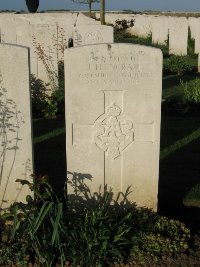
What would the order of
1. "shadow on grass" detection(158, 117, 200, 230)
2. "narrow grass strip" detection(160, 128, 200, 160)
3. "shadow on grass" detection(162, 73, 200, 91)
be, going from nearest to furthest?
"shadow on grass" detection(158, 117, 200, 230) → "narrow grass strip" detection(160, 128, 200, 160) → "shadow on grass" detection(162, 73, 200, 91)

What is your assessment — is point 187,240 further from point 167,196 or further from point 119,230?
point 167,196

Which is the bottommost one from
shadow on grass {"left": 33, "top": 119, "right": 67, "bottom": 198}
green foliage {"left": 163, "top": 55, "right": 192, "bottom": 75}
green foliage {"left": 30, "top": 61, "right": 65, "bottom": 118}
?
shadow on grass {"left": 33, "top": 119, "right": 67, "bottom": 198}

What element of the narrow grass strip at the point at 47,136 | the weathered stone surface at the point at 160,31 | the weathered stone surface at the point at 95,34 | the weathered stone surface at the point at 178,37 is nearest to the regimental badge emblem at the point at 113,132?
the narrow grass strip at the point at 47,136

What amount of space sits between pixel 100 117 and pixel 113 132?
0.19m

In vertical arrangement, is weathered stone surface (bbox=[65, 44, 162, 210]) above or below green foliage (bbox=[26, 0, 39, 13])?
below

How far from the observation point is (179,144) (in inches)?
263

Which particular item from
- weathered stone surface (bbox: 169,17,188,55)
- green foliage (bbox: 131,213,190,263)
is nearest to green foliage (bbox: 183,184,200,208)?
green foliage (bbox: 131,213,190,263)

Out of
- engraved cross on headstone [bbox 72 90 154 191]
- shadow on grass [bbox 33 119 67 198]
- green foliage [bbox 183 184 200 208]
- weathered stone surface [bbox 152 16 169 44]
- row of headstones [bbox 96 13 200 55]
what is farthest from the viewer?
weathered stone surface [bbox 152 16 169 44]

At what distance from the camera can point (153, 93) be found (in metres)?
4.13

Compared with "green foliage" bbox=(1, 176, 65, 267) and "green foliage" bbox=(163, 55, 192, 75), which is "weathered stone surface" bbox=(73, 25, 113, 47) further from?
"green foliage" bbox=(1, 176, 65, 267)

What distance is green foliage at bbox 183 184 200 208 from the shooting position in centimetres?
484

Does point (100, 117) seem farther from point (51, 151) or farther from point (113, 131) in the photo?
point (51, 151)

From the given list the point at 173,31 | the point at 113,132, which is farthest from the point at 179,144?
the point at 173,31

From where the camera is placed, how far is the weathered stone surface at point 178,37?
51.8ft
